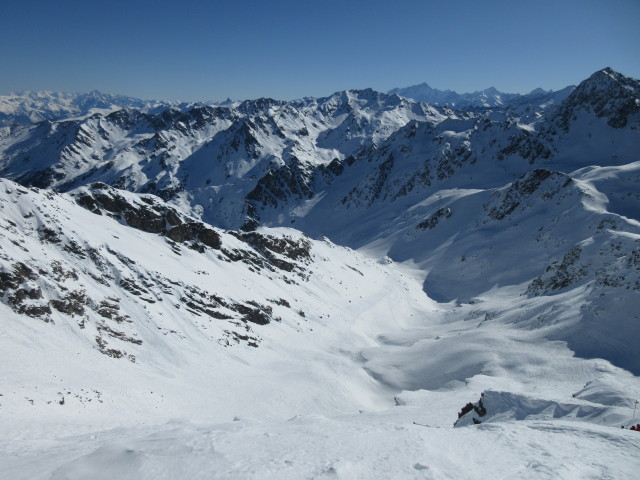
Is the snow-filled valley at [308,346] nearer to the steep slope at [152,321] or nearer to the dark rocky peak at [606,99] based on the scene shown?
the steep slope at [152,321]

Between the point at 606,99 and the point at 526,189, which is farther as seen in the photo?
the point at 606,99

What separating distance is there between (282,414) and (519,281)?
196 feet

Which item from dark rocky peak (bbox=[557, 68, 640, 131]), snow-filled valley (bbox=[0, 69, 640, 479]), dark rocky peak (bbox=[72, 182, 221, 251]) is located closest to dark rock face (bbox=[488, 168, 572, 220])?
snow-filled valley (bbox=[0, 69, 640, 479])

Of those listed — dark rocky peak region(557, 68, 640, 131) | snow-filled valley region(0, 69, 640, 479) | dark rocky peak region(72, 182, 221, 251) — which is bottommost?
snow-filled valley region(0, 69, 640, 479)

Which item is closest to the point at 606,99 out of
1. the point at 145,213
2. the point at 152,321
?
the point at 145,213

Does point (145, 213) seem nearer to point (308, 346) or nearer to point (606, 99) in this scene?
point (308, 346)

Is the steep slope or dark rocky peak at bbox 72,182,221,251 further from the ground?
dark rocky peak at bbox 72,182,221,251

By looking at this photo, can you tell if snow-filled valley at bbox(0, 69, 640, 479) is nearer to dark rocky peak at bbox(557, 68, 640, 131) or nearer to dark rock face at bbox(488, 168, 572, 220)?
dark rock face at bbox(488, 168, 572, 220)

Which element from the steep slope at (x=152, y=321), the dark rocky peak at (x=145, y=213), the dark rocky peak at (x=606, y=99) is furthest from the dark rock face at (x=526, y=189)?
the dark rocky peak at (x=145, y=213)

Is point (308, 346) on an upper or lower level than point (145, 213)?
lower

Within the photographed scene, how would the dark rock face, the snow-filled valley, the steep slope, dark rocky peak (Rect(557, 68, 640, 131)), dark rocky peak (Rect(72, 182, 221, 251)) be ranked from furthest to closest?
dark rocky peak (Rect(557, 68, 640, 131)), the dark rock face, dark rocky peak (Rect(72, 182, 221, 251)), the steep slope, the snow-filled valley

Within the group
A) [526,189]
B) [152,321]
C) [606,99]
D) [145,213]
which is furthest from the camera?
[606,99]

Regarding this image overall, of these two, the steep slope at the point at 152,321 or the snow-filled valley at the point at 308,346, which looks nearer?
the snow-filled valley at the point at 308,346

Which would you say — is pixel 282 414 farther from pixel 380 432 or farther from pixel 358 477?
pixel 358 477
